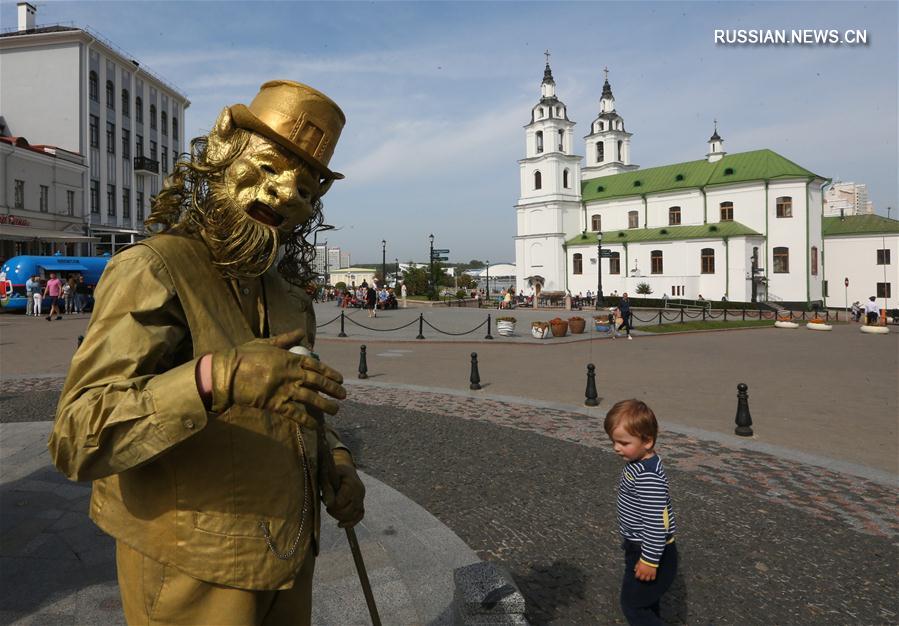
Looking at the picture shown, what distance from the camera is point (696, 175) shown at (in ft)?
192

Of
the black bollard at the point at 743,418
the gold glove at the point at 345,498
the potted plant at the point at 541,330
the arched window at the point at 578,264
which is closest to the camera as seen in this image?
the gold glove at the point at 345,498

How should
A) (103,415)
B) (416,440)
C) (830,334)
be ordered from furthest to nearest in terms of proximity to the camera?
1. (830,334)
2. (416,440)
3. (103,415)

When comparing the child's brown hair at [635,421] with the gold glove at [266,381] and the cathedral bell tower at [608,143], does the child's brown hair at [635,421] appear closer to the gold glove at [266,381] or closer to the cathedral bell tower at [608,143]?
the gold glove at [266,381]

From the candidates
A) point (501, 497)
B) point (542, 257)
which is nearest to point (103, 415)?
point (501, 497)

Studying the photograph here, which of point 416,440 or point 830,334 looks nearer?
point 416,440

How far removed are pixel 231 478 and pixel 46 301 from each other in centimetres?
3061

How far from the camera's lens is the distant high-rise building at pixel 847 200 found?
104m

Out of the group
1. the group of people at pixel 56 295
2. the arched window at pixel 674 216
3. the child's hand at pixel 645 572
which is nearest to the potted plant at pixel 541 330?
the child's hand at pixel 645 572

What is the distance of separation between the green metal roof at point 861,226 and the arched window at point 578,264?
22513mm

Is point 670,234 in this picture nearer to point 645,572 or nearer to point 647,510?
point 647,510

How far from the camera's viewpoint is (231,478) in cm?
164

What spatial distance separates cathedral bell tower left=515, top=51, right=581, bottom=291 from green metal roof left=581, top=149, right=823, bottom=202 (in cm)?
326

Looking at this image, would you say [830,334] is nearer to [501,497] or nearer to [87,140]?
[501,497]

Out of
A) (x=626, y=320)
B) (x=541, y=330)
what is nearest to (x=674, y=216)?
(x=626, y=320)
